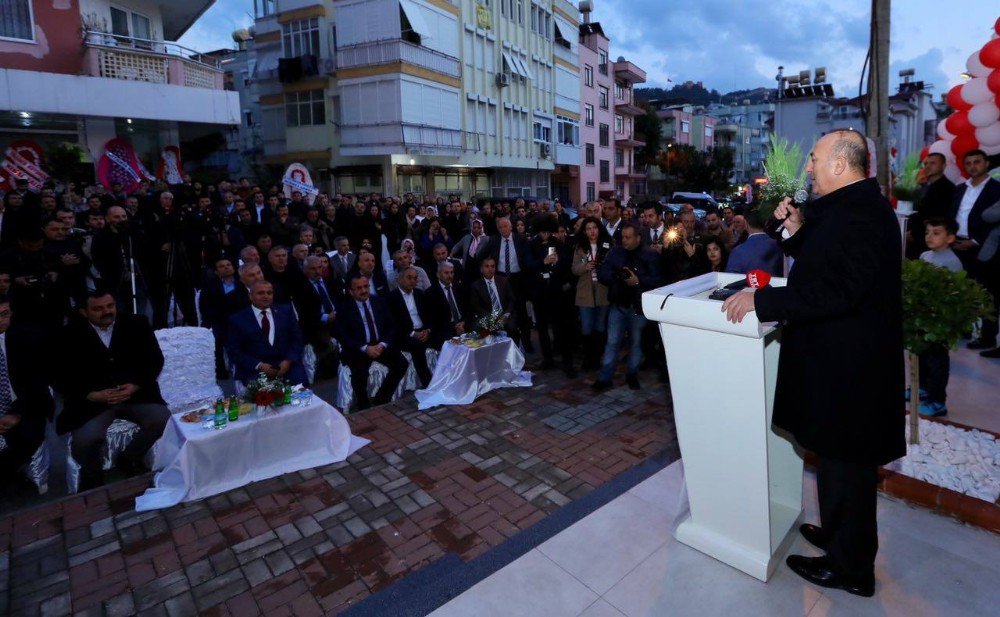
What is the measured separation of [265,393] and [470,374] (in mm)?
2318

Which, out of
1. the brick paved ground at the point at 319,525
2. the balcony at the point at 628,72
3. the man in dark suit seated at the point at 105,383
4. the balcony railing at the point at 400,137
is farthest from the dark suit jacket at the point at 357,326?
the balcony at the point at 628,72

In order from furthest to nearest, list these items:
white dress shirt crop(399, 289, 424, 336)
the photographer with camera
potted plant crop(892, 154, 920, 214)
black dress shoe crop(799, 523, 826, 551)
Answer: potted plant crop(892, 154, 920, 214)
white dress shirt crop(399, 289, 424, 336)
the photographer with camera
black dress shoe crop(799, 523, 826, 551)

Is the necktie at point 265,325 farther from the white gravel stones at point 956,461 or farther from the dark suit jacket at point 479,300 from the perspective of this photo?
the white gravel stones at point 956,461

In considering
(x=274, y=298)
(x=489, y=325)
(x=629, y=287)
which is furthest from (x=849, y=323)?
(x=274, y=298)

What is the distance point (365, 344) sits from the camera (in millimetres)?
6410

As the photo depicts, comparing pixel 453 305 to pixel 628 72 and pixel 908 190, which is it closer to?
pixel 908 190

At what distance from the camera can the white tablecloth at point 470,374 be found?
6168mm

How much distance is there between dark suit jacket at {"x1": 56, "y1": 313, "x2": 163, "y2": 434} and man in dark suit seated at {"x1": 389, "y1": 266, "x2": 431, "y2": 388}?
252 centimetres

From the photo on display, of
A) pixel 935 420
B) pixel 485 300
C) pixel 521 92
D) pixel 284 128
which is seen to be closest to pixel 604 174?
pixel 521 92

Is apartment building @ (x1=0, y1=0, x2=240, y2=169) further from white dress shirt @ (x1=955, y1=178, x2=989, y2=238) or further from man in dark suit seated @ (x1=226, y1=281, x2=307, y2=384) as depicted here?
white dress shirt @ (x1=955, y1=178, x2=989, y2=238)

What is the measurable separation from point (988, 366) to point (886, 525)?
4.43m

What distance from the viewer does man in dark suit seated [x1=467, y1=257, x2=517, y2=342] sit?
7.30 m

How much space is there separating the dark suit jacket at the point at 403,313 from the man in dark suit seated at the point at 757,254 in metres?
3.57

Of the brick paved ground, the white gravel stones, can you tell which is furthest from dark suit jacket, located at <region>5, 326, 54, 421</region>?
the white gravel stones
